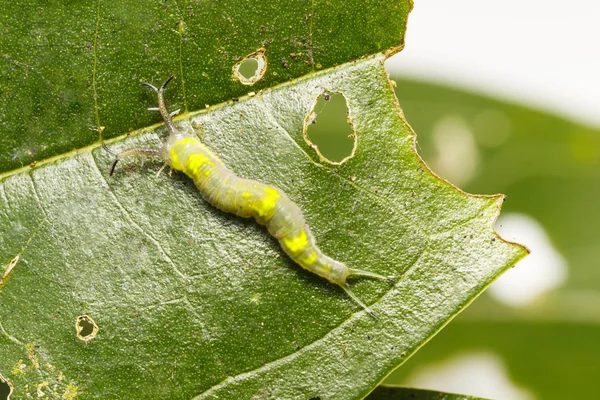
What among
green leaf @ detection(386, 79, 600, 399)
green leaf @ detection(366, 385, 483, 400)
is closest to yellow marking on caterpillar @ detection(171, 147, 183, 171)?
green leaf @ detection(366, 385, 483, 400)

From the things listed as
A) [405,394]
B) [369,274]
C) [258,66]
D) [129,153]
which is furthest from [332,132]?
[405,394]

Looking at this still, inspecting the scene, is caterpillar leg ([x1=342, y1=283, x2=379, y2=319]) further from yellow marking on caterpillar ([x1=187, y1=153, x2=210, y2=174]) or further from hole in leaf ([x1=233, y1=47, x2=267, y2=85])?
hole in leaf ([x1=233, y1=47, x2=267, y2=85])

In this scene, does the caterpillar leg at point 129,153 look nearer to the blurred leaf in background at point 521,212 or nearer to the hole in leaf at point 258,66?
the hole in leaf at point 258,66

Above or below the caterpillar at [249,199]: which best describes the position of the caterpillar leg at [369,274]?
below

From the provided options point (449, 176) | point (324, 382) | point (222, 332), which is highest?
point (449, 176)

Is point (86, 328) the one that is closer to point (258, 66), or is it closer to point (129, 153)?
point (129, 153)

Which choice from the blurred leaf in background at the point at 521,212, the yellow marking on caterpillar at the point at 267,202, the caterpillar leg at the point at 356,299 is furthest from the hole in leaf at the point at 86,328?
the blurred leaf in background at the point at 521,212

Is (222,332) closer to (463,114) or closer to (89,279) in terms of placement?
(89,279)

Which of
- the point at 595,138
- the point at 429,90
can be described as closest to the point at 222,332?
the point at 429,90
